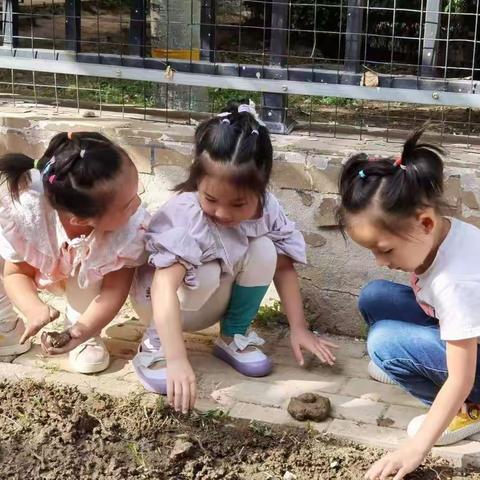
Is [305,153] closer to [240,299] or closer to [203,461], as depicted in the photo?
[240,299]

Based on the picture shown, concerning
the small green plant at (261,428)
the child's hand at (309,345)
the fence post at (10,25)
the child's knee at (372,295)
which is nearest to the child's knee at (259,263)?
the child's hand at (309,345)

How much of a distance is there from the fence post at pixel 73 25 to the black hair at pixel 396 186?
2016mm

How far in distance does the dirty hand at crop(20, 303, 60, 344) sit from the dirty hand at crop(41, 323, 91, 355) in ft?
0.14

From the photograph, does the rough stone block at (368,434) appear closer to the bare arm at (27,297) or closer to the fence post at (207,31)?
the bare arm at (27,297)

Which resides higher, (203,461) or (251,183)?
(251,183)

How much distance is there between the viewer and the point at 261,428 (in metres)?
2.81

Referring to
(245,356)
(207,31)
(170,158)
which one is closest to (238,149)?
(245,356)

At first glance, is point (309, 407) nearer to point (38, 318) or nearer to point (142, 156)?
point (38, 318)

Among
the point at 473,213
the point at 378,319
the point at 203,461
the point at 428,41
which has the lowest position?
the point at 203,461

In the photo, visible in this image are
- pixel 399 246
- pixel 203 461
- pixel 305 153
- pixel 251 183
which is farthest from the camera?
pixel 305 153

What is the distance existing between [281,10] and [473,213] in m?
1.16

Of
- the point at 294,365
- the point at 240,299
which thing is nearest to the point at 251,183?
the point at 240,299

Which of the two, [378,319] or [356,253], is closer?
[378,319]

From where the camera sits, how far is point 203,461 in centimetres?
262
